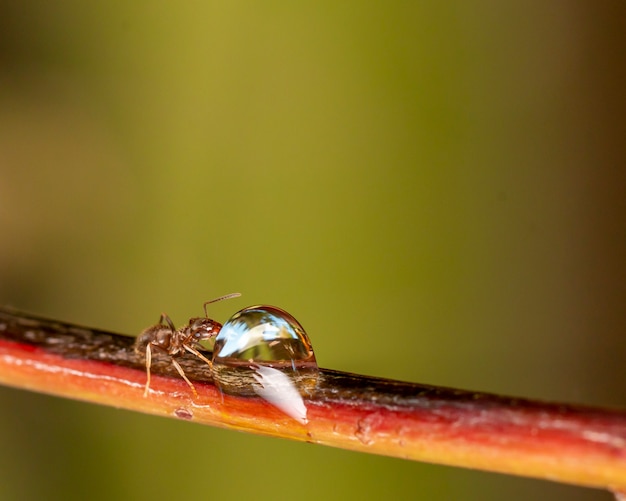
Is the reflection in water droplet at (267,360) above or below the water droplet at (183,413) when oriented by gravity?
above

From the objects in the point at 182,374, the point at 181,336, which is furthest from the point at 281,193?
the point at 182,374

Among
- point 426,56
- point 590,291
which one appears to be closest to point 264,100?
point 426,56

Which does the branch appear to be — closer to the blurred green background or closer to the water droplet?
the water droplet

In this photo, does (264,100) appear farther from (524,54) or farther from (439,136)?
(524,54)

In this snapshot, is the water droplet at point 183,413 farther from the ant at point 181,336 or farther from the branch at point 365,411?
the ant at point 181,336

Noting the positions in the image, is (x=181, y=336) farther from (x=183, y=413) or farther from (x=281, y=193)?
(x=281, y=193)

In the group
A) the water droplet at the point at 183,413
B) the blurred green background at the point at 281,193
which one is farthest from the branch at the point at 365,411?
the blurred green background at the point at 281,193

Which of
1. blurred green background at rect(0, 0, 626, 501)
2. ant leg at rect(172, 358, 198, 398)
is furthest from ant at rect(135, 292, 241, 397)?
blurred green background at rect(0, 0, 626, 501)
